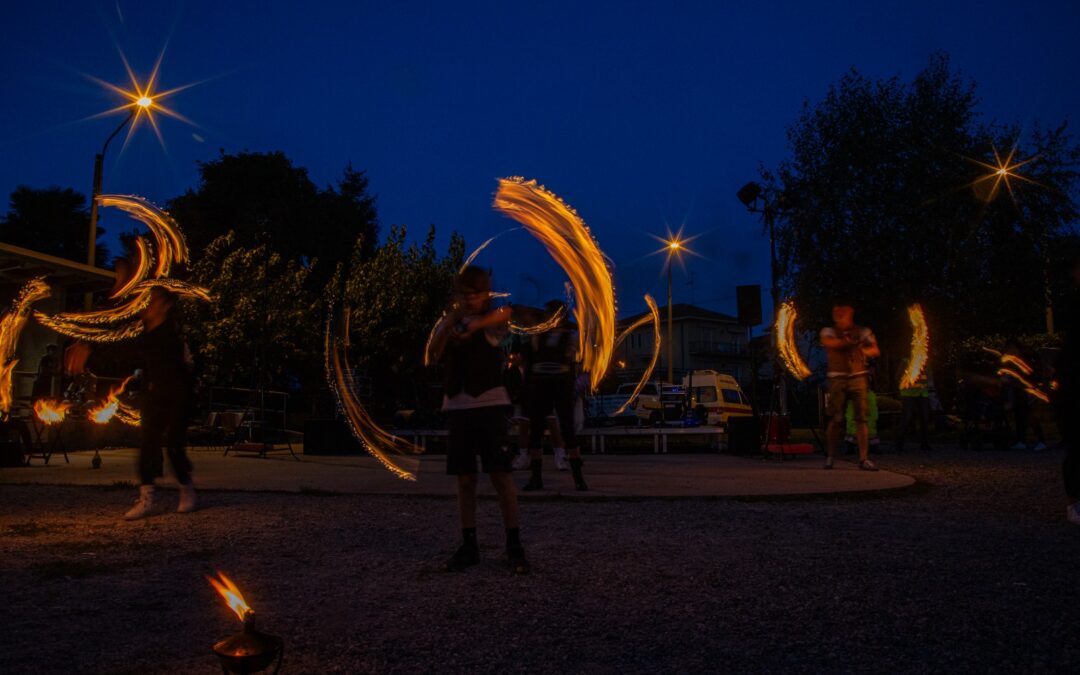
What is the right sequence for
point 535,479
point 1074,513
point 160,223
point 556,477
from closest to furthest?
point 1074,513, point 535,479, point 556,477, point 160,223

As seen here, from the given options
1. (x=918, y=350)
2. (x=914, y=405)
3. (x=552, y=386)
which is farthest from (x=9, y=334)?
(x=914, y=405)

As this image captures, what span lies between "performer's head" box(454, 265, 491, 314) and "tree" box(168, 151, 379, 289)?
111 ft

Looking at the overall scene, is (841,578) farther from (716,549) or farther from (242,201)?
(242,201)

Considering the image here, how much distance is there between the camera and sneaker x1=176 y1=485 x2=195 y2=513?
7508 mm

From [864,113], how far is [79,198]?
4011 cm

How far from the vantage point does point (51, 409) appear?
12750 millimetres

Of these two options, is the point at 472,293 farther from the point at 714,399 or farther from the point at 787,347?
the point at 714,399

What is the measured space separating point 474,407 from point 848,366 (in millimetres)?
7284

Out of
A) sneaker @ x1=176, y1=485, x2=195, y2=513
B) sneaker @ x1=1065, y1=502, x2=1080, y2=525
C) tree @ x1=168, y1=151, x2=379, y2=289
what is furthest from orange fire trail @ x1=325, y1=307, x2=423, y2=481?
tree @ x1=168, y1=151, x2=379, y2=289

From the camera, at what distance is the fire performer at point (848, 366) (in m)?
10.7

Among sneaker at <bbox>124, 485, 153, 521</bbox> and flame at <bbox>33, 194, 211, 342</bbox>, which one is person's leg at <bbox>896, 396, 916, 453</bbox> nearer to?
flame at <bbox>33, 194, 211, 342</bbox>

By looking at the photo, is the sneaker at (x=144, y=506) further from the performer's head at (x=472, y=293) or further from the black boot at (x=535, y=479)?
the performer's head at (x=472, y=293)

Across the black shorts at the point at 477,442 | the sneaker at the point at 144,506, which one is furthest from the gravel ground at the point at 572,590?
the black shorts at the point at 477,442

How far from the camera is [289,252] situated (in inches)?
1539
